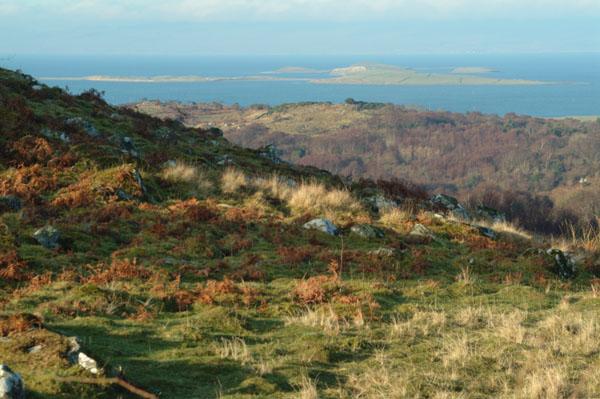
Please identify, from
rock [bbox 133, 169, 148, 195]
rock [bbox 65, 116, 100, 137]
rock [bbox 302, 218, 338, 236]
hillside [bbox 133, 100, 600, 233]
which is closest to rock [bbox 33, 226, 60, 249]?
rock [bbox 133, 169, 148, 195]

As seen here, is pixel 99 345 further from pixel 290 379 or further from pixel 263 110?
pixel 263 110

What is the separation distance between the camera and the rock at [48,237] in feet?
42.9

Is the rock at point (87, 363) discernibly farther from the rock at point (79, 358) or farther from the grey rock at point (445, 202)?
the grey rock at point (445, 202)

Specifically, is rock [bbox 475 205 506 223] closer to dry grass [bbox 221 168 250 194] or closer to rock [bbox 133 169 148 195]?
dry grass [bbox 221 168 250 194]

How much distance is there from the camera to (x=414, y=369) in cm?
796

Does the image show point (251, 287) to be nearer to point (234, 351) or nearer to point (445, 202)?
point (234, 351)

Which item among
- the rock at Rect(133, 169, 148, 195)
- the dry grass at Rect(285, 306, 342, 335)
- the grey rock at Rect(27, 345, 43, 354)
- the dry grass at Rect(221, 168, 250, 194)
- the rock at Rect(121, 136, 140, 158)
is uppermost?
the rock at Rect(121, 136, 140, 158)

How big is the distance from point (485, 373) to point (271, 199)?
469 inches

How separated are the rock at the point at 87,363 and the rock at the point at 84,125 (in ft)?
56.3

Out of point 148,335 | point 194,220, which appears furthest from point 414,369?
point 194,220

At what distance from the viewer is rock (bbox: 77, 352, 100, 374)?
661cm

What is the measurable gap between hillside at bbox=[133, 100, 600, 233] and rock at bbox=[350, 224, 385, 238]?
11340 cm

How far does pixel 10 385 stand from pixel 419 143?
573 ft

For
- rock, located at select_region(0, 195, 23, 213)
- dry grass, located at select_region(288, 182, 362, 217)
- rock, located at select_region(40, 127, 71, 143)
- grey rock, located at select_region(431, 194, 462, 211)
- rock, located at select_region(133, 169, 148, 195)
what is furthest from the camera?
grey rock, located at select_region(431, 194, 462, 211)
